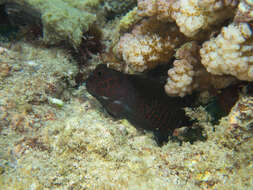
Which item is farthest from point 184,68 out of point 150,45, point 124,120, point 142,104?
point 124,120

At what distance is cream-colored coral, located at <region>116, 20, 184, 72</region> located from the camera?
2.58 m

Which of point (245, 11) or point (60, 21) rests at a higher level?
point (245, 11)

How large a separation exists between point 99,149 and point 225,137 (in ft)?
4.41

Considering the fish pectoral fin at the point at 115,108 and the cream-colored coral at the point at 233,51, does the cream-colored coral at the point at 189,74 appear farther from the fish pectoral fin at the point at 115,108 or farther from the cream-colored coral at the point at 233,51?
the fish pectoral fin at the point at 115,108

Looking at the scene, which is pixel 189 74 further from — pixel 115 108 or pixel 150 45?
pixel 115 108

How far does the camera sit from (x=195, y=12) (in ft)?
6.71

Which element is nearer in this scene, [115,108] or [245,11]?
[245,11]

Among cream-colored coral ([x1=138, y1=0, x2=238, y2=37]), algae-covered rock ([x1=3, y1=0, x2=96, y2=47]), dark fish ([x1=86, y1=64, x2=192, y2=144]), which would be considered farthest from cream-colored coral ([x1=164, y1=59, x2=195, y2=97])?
algae-covered rock ([x1=3, y1=0, x2=96, y2=47])

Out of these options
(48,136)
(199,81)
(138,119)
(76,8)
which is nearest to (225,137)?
(199,81)

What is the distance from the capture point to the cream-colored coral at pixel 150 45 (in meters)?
2.58

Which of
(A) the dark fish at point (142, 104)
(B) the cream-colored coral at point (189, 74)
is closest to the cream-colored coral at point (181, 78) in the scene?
(B) the cream-colored coral at point (189, 74)

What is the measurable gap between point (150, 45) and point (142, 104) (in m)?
0.84

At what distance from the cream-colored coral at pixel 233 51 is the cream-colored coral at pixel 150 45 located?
0.64 m

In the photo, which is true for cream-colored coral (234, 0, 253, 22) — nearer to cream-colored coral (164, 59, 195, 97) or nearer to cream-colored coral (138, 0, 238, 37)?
cream-colored coral (138, 0, 238, 37)
